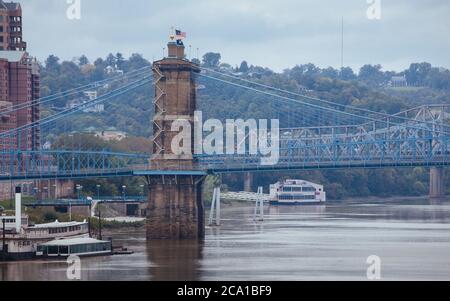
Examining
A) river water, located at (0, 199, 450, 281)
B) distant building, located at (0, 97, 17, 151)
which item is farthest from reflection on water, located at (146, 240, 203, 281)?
distant building, located at (0, 97, 17, 151)

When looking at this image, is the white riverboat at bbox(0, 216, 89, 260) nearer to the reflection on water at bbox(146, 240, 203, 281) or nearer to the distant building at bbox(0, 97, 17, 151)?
the reflection on water at bbox(146, 240, 203, 281)

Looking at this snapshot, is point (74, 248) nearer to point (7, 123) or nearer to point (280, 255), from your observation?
point (280, 255)

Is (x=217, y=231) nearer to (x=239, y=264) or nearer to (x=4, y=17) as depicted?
(x=239, y=264)

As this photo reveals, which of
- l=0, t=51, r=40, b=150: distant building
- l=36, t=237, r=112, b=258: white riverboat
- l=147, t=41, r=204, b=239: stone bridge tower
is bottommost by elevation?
l=36, t=237, r=112, b=258: white riverboat

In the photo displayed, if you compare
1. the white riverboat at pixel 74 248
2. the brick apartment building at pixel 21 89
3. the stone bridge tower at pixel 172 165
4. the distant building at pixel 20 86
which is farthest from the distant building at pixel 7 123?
the white riverboat at pixel 74 248

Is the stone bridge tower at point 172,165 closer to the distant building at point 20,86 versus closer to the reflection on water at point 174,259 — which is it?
the reflection on water at point 174,259

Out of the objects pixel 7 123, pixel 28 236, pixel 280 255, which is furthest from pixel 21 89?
pixel 280 255
